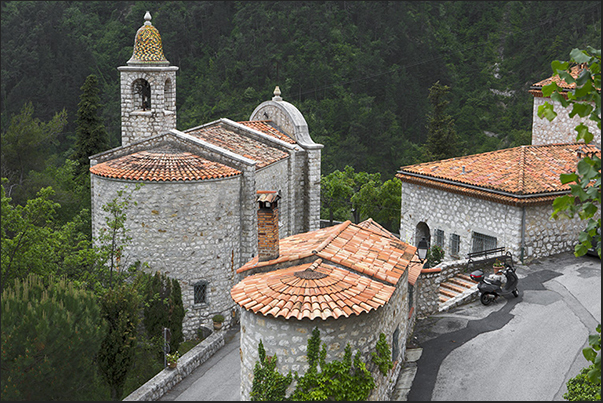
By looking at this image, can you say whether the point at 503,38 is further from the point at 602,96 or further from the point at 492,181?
the point at 602,96

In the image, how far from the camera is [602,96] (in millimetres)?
7133

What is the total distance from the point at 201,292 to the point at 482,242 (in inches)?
385

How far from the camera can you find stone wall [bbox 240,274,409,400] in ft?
38.8

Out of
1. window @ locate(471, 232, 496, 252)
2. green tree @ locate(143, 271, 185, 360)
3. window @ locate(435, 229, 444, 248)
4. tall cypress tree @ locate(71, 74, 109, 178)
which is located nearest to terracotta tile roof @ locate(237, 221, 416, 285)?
green tree @ locate(143, 271, 185, 360)

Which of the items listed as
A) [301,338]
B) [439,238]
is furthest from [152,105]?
[301,338]

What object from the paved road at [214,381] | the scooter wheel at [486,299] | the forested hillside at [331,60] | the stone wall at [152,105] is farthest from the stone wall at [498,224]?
the forested hillside at [331,60]

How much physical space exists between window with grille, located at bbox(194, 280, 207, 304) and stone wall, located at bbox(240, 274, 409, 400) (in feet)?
26.0

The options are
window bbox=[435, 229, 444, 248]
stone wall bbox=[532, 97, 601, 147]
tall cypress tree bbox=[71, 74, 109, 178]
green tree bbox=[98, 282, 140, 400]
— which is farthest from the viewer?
tall cypress tree bbox=[71, 74, 109, 178]

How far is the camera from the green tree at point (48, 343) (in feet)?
41.8

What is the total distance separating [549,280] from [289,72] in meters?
45.8

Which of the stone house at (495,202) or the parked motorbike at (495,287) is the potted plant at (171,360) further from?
the stone house at (495,202)

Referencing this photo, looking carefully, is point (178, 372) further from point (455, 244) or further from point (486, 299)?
point (455, 244)

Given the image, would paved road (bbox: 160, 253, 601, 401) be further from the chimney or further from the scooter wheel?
the chimney

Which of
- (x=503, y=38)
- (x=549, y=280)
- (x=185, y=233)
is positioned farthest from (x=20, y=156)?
(x=503, y=38)
